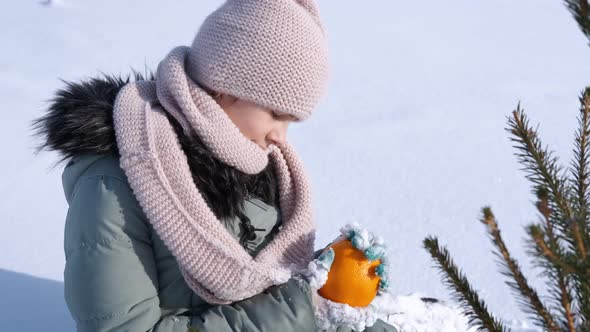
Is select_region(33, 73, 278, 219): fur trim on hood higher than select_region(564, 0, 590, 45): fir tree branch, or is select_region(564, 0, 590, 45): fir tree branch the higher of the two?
select_region(564, 0, 590, 45): fir tree branch

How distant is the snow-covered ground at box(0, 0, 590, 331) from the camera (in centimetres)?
268

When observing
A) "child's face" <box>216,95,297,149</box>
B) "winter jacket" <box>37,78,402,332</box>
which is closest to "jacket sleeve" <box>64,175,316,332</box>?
"winter jacket" <box>37,78,402,332</box>

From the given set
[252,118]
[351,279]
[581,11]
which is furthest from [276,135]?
[581,11]

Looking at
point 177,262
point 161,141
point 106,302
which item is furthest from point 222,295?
point 161,141

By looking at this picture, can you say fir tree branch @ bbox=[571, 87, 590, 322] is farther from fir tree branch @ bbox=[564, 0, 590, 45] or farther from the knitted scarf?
the knitted scarf

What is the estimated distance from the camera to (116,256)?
1.35 m

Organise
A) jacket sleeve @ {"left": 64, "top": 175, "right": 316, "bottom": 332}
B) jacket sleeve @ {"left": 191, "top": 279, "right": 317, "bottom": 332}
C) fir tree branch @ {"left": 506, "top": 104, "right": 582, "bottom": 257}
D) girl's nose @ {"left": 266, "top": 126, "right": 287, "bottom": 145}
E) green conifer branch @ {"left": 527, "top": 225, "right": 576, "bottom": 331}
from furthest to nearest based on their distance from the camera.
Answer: girl's nose @ {"left": 266, "top": 126, "right": 287, "bottom": 145}, jacket sleeve @ {"left": 191, "top": 279, "right": 317, "bottom": 332}, jacket sleeve @ {"left": 64, "top": 175, "right": 316, "bottom": 332}, fir tree branch @ {"left": 506, "top": 104, "right": 582, "bottom": 257}, green conifer branch @ {"left": 527, "top": 225, "right": 576, "bottom": 331}

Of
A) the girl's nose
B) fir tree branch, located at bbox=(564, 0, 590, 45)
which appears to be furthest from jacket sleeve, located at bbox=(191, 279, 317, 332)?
fir tree branch, located at bbox=(564, 0, 590, 45)

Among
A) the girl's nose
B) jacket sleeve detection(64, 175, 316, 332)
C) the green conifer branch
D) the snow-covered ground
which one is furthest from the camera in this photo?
the snow-covered ground

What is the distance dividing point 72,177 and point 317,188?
6.11 feet

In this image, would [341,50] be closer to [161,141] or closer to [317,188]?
[317,188]

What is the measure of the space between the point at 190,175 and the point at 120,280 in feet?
0.91

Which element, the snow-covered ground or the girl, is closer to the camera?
the girl

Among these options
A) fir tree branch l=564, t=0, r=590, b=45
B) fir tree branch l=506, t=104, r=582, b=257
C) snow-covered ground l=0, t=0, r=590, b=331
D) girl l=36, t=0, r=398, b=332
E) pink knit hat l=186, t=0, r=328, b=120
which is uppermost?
fir tree branch l=564, t=0, r=590, b=45
